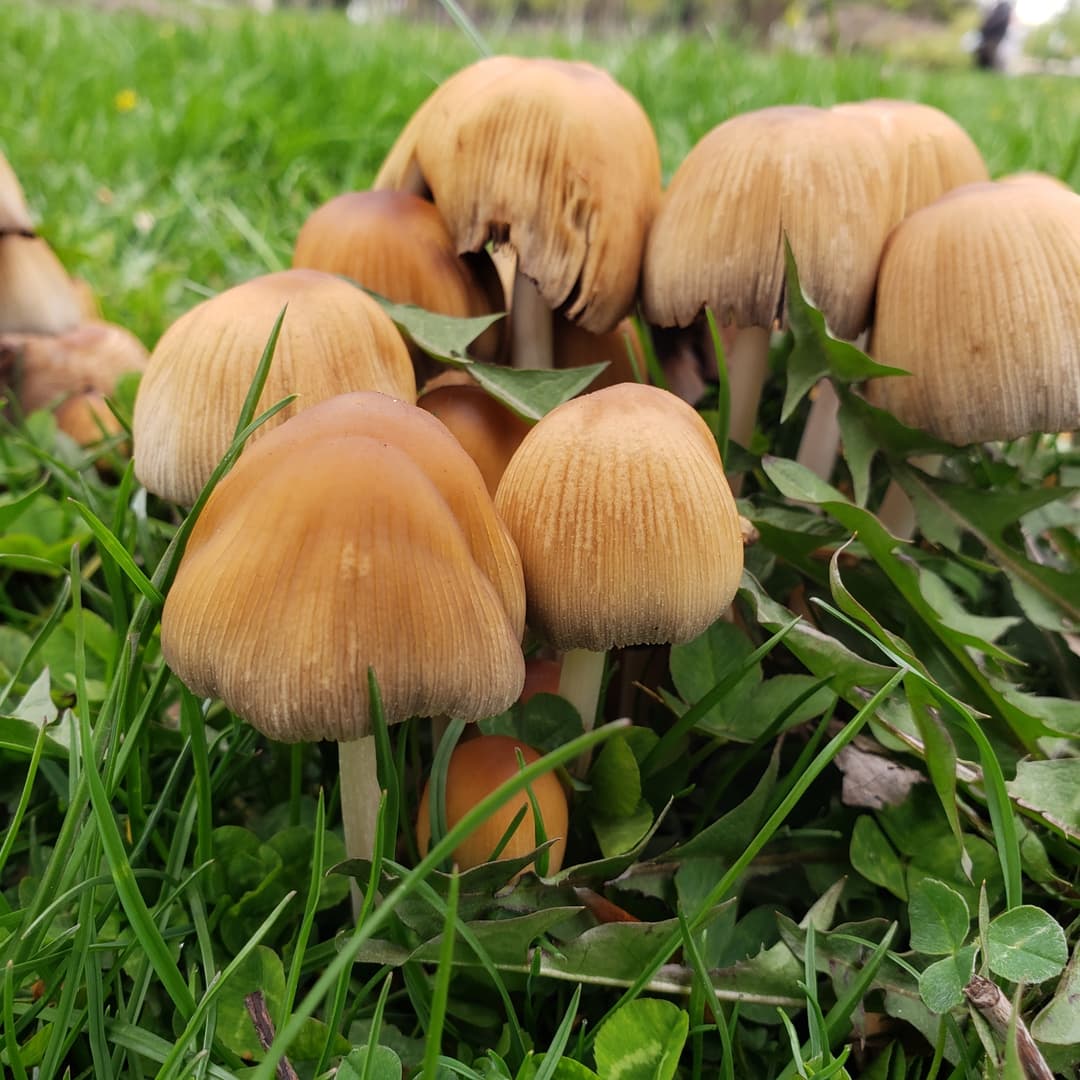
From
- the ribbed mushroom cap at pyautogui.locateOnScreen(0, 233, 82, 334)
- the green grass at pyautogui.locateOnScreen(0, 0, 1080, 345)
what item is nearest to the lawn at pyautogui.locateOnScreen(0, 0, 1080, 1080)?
the ribbed mushroom cap at pyautogui.locateOnScreen(0, 233, 82, 334)

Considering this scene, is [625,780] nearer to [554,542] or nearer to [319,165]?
[554,542]

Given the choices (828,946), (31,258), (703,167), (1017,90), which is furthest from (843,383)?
(1017,90)

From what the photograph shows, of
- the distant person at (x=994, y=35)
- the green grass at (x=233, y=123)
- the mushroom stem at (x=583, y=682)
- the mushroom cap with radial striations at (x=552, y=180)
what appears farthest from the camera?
the distant person at (x=994, y=35)

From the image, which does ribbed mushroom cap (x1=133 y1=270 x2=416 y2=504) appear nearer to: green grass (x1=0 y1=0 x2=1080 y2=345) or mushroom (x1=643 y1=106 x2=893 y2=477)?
mushroom (x1=643 y1=106 x2=893 y2=477)

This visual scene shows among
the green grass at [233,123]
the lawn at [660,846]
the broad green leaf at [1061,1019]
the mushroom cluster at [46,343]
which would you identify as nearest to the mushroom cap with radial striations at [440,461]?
the lawn at [660,846]

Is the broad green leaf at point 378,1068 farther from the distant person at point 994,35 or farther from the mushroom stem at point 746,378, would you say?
the distant person at point 994,35
